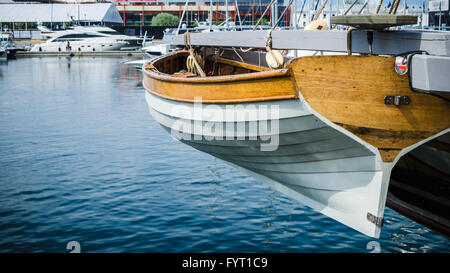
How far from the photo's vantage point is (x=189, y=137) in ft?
27.5

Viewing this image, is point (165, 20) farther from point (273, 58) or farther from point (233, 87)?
point (233, 87)

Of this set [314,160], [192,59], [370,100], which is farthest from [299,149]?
[192,59]

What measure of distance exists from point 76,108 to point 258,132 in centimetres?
1645

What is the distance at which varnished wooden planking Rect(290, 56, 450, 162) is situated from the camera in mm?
5305

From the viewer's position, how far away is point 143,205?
29.5 ft

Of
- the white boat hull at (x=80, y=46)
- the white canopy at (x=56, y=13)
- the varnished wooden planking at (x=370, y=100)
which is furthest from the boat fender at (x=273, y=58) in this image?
the white canopy at (x=56, y=13)

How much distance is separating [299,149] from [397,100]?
4.77ft

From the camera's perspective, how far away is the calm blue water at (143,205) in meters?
7.40

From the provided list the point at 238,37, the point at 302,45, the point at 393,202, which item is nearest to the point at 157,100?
the point at 238,37

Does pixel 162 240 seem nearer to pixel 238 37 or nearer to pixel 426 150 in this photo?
pixel 238 37

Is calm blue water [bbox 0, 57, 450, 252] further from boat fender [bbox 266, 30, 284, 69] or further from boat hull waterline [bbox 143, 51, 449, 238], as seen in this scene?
boat fender [bbox 266, 30, 284, 69]

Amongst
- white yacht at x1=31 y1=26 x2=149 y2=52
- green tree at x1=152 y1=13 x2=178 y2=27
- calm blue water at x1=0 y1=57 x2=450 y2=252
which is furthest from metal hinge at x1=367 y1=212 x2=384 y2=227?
green tree at x1=152 y1=13 x2=178 y2=27

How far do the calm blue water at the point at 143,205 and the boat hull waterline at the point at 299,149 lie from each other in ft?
2.93

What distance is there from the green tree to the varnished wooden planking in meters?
88.7
